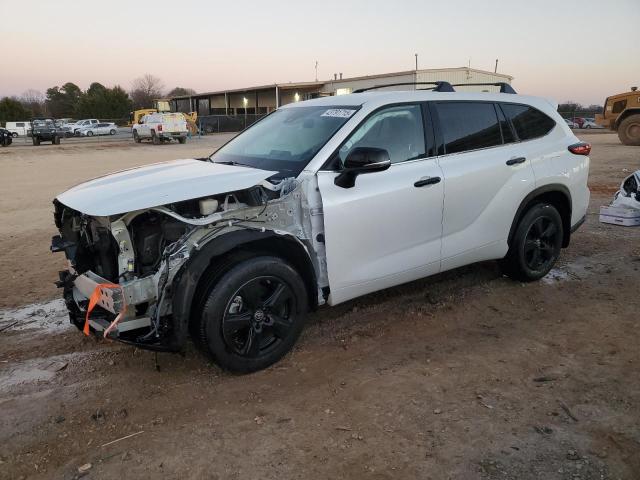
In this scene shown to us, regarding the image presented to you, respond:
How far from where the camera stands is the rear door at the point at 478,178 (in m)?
4.36

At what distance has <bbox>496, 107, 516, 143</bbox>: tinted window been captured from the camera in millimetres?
4835

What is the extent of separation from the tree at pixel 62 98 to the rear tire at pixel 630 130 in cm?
7940

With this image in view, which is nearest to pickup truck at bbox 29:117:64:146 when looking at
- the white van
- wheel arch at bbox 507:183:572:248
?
the white van

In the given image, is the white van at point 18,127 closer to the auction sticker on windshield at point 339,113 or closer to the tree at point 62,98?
the tree at point 62,98

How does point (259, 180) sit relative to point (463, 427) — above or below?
above

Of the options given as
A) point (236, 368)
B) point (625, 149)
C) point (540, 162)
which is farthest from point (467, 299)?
point (625, 149)

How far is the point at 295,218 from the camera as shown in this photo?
363cm

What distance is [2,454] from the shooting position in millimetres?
2848

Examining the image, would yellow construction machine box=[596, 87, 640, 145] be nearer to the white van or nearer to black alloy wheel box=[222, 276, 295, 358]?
black alloy wheel box=[222, 276, 295, 358]

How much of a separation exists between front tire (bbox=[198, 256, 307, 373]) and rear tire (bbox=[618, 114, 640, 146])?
77.8 feet

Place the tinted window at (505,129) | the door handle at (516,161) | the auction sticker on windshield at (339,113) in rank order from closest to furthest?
the auction sticker on windshield at (339,113) → the door handle at (516,161) → the tinted window at (505,129)

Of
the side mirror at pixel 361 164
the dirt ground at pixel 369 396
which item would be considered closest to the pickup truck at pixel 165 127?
the dirt ground at pixel 369 396

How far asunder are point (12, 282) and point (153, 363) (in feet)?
9.32

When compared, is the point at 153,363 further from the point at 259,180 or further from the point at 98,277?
the point at 259,180
